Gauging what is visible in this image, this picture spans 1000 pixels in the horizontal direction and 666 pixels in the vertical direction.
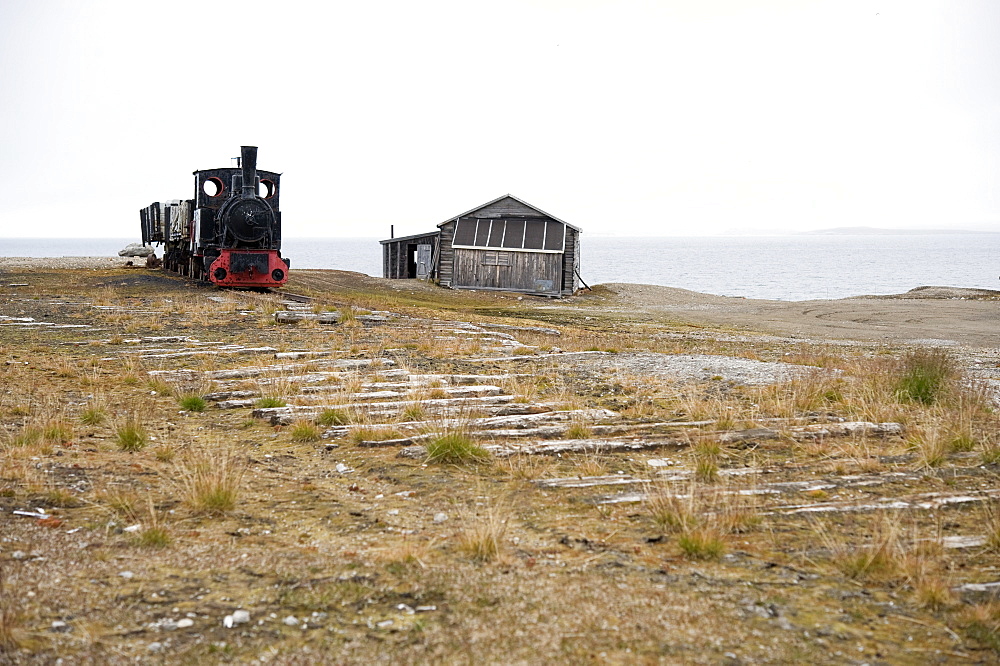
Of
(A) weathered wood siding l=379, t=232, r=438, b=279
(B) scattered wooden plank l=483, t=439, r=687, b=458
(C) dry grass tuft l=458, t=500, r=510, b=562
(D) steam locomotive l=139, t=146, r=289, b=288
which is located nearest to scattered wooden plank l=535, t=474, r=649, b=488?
(B) scattered wooden plank l=483, t=439, r=687, b=458

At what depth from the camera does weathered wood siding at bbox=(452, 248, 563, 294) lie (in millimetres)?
37938

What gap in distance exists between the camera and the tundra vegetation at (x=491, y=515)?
3.90 meters

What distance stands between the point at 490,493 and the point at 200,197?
2266 centimetres

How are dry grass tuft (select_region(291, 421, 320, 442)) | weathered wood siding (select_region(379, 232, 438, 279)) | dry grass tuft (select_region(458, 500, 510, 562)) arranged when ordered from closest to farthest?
dry grass tuft (select_region(458, 500, 510, 562)) → dry grass tuft (select_region(291, 421, 320, 442)) → weathered wood siding (select_region(379, 232, 438, 279))

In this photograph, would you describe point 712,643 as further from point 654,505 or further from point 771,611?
point 654,505

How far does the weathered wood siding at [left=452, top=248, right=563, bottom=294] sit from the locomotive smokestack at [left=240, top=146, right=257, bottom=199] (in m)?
14.5

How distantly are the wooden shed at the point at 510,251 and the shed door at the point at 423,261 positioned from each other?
276 centimetres

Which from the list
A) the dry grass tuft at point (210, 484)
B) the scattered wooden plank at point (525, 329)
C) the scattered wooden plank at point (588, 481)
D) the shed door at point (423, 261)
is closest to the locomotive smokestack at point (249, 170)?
the scattered wooden plank at point (525, 329)

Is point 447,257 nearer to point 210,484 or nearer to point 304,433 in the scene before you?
point 304,433

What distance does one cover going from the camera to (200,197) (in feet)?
86.1

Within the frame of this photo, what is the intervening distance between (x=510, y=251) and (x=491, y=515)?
3373 centimetres

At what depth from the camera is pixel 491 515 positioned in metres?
5.07

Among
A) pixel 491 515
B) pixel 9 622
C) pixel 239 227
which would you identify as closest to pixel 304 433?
pixel 491 515

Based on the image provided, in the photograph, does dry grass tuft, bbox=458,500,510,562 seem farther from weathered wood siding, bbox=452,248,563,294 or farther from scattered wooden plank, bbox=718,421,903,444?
weathered wood siding, bbox=452,248,563,294
